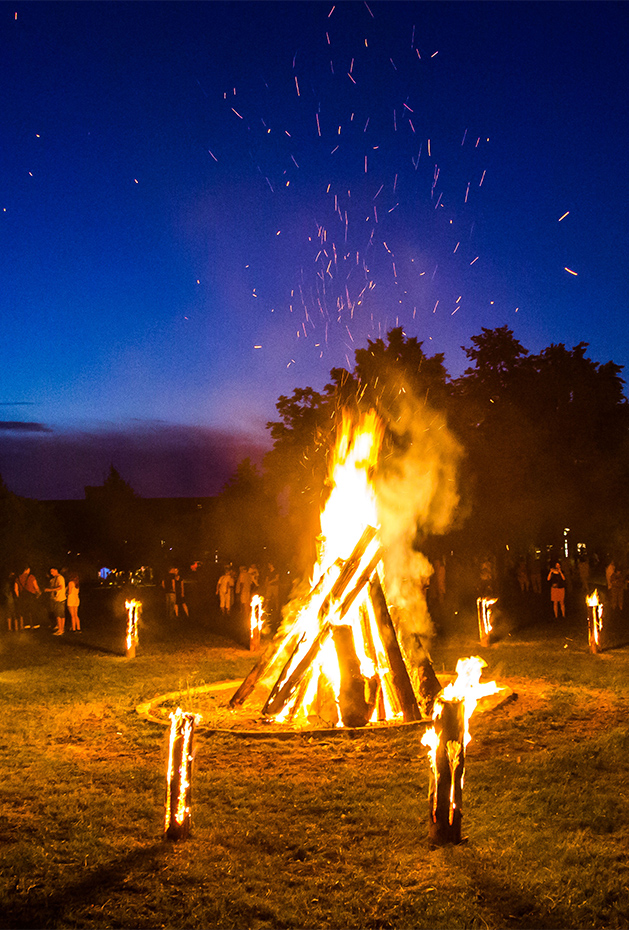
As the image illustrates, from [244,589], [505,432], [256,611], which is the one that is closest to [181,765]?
[256,611]

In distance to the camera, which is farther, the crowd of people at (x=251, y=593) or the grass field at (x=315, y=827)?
the crowd of people at (x=251, y=593)

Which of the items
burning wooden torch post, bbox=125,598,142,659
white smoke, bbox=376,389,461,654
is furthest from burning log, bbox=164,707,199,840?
burning wooden torch post, bbox=125,598,142,659

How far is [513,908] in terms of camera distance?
4133 millimetres

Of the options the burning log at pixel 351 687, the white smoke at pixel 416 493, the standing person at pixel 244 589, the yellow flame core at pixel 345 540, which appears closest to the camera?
the burning log at pixel 351 687

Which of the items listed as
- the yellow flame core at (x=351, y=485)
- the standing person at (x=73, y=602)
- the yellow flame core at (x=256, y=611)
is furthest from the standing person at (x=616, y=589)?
the standing person at (x=73, y=602)

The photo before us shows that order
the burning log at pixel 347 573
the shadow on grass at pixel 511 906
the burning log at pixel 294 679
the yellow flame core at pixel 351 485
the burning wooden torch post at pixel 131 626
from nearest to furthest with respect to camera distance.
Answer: the shadow on grass at pixel 511 906 < the burning log at pixel 294 679 < the burning log at pixel 347 573 < the yellow flame core at pixel 351 485 < the burning wooden torch post at pixel 131 626

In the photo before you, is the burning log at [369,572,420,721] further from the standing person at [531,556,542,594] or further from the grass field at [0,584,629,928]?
the standing person at [531,556,542,594]

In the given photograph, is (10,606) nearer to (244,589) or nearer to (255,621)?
(244,589)

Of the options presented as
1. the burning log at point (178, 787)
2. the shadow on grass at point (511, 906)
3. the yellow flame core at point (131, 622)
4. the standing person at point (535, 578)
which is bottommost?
the shadow on grass at point (511, 906)

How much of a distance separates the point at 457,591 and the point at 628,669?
12404mm

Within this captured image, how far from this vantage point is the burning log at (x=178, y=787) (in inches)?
202

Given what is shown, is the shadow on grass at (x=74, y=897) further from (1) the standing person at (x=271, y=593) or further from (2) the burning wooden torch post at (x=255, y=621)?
(1) the standing person at (x=271, y=593)

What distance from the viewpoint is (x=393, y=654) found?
29.9 feet

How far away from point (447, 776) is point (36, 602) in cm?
1910
